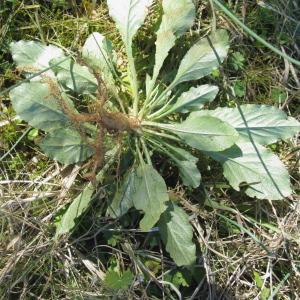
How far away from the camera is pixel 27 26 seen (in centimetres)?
199

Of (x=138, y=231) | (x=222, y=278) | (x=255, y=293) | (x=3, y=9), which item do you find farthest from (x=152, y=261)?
(x=3, y=9)

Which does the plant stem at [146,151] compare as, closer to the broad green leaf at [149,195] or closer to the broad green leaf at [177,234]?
the broad green leaf at [149,195]

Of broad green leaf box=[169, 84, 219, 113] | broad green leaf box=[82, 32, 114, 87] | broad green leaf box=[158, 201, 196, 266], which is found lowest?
broad green leaf box=[158, 201, 196, 266]

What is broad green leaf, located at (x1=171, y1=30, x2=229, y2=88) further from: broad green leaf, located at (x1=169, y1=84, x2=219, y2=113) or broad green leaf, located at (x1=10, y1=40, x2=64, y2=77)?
broad green leaf, located at (x1=10, y1=40, x2=64, y2=77)

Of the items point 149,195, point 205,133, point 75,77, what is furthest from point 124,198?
point 75,77

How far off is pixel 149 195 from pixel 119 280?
1.05 feet

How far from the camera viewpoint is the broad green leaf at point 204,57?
5.89ft

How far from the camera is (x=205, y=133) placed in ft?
5.69

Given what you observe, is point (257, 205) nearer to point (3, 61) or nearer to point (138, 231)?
point (138, 231)

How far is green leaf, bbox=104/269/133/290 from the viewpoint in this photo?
180 centimetres

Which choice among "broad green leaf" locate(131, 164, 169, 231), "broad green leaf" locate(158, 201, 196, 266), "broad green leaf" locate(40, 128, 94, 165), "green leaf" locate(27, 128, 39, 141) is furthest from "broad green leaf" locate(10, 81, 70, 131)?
"broad green leaf" locate(158, 201, 196, 266)

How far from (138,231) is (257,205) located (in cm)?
44

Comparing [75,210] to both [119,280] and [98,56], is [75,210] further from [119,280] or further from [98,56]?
[98,56]

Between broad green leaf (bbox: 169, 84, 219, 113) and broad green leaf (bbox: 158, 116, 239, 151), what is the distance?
0.16ft
